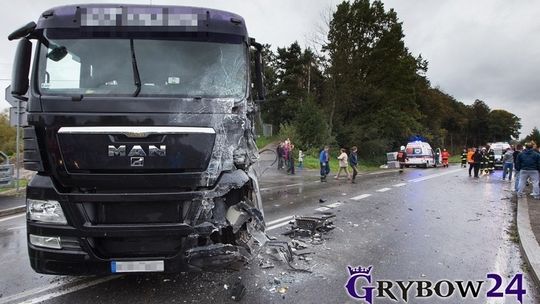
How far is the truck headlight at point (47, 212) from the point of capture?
3756mm

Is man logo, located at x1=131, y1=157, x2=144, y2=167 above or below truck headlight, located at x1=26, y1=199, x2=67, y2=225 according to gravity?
above

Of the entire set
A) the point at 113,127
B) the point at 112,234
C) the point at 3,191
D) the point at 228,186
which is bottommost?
the point at 3,191

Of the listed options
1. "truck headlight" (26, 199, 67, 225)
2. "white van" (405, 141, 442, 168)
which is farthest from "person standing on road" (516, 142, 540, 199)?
"white van" (405, 141, 442, 168)

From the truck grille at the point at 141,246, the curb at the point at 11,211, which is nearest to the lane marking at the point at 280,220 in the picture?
the truck grille at the point at 141,246

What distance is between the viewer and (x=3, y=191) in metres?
14.1

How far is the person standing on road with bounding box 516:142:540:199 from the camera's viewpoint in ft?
40.9

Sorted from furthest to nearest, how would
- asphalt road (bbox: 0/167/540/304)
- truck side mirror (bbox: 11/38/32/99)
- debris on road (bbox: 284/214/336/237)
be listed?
debris on road (bbox: 284/214/336/237) < asphalt road (bbox: 0/167/540/304) < truck side mirror (bbox: 11/38/32/99)

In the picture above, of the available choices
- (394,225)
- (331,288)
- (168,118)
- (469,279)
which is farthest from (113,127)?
(394,225)

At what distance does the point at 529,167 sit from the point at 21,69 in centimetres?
1363

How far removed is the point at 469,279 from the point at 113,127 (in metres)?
4.64

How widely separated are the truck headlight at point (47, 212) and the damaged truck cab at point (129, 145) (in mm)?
10

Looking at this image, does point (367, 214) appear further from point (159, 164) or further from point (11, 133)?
point (11, 133)

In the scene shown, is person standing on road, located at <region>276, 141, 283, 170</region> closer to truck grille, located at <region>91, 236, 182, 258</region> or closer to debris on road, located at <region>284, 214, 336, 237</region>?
debris on road, located at <region>284, 214, 336, 237</region>

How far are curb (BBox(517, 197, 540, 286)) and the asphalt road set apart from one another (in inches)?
5.6
